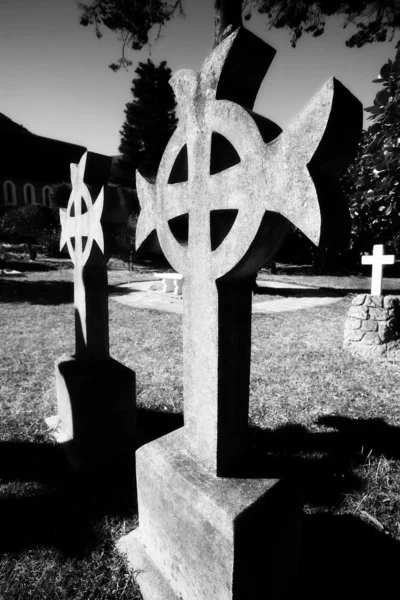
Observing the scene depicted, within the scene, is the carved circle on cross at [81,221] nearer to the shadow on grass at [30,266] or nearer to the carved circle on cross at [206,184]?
the carved circle on cross at [206,184]

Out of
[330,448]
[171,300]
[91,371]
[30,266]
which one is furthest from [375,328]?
[30,266]

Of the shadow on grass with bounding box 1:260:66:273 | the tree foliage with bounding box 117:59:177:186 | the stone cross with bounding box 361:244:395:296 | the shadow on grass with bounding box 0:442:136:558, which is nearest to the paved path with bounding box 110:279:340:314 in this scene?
the stone cross with bounding box 361:244:395:296

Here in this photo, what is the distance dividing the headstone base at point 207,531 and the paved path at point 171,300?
251 inches

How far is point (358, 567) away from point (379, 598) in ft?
0.57

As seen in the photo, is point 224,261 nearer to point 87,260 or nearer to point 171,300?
point 87,260

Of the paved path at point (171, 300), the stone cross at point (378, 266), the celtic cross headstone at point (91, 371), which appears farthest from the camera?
the paved path at point (171, 300)

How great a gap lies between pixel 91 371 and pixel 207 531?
1777 mm

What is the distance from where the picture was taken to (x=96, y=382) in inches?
112

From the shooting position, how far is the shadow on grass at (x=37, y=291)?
9.76 meters

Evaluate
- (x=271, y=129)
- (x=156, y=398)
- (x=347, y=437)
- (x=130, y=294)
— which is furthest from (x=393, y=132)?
(x=130, y=294)

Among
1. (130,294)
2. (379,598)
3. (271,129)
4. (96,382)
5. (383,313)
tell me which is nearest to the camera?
(271,129)

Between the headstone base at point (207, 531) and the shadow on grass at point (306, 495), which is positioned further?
the shadow on grass at point (306, 495)

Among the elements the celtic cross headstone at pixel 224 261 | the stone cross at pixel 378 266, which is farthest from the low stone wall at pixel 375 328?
the celtic cross headstone at pixel 224 261

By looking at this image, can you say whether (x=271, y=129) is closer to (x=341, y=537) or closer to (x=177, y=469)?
(x=177, y=469)
